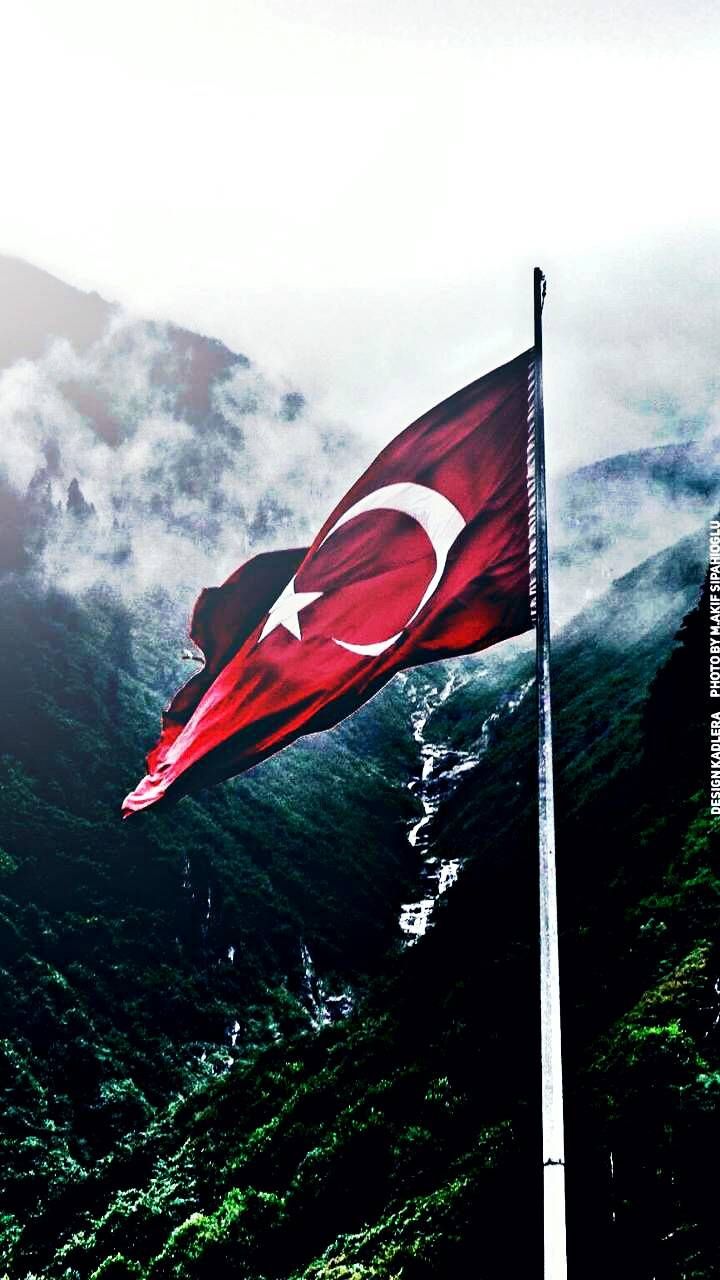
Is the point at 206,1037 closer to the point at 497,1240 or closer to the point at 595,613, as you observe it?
the point at 595,613

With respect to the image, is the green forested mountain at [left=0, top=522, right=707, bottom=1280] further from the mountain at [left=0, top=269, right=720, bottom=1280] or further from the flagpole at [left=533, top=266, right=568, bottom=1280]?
the flagpole at [left=533, top=266, right=568, bottom=1280]

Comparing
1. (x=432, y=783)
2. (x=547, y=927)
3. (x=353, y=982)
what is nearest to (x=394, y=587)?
(x=547, y=927)

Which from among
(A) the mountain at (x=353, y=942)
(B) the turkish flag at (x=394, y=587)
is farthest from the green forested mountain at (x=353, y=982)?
(B) the turkish flag at (x=394, y=587)

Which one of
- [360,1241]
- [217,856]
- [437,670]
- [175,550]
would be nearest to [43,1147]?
[217,856]

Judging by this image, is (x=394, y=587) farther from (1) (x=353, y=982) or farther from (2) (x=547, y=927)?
(1) (x=353, y=982)

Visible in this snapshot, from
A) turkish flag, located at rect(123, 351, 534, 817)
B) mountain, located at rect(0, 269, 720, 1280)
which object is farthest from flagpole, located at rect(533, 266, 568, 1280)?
mountain, located at rect(0, 269, 720, 1280)

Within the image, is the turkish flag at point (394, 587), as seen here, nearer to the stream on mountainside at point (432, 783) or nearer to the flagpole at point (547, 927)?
the flagpole at point (547, 927)
